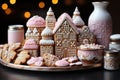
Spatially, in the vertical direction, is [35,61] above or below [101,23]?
below

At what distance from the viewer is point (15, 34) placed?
4.65 ft

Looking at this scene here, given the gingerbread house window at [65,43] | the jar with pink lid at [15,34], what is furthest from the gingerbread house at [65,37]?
the jar with pink lid at [15,34]

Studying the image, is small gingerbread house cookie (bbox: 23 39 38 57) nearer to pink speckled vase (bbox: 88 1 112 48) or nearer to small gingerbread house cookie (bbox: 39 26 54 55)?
small gingerbread house cookie (bbox: 39 26 54 55)

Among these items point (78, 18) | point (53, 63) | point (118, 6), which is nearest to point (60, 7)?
point (118, 6)

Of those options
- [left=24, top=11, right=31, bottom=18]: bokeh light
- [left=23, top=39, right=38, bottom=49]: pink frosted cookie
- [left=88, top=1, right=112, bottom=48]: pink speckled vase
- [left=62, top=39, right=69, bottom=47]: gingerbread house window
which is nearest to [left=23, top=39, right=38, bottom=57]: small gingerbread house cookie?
[left=23, top=39, right=38, bottom=49]: pink frosted cookie

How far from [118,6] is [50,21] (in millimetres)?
1659

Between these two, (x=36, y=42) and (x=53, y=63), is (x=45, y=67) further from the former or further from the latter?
(x=36, y=42)

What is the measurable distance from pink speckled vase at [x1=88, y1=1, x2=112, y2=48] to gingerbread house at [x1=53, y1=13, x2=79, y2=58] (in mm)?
94

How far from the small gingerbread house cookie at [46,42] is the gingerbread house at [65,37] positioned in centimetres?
2

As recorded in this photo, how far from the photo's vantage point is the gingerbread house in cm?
128

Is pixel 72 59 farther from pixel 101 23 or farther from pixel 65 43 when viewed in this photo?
pixel 101 23

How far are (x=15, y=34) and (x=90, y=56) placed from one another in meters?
0.38

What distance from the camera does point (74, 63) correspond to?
120 centimetres

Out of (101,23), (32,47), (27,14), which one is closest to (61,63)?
(32,47)
